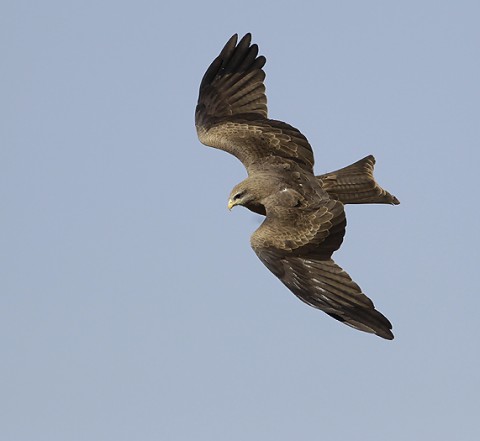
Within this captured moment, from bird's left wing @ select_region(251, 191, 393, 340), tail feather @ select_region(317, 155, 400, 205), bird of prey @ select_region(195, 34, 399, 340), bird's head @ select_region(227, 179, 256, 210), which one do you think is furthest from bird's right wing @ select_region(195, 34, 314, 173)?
bird's left wing @ select_region(251, 191, 393, 340)

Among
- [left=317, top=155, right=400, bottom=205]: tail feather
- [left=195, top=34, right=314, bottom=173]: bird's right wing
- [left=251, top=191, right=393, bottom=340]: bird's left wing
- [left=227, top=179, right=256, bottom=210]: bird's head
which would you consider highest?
[left=195, top=34, right=314, bottom=173]: bird's right wing

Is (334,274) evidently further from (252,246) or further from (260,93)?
(260,93)

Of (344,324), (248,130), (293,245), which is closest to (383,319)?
(344,324)

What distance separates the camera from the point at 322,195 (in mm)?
21453

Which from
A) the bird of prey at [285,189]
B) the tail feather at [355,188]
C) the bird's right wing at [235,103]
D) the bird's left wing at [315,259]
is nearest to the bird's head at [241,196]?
the bird of prey at [285,189]

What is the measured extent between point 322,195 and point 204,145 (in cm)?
360

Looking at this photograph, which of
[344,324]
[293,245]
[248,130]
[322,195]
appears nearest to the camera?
[344,324]

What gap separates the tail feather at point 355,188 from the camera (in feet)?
73.2

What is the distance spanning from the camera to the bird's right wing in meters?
23.3

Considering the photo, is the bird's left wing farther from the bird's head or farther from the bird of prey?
the bird's head

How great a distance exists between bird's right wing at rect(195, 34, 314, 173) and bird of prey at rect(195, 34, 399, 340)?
0.06 ft

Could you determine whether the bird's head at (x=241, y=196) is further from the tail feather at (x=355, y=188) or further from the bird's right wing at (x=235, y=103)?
the bird's right wing at (x=235, y=103)

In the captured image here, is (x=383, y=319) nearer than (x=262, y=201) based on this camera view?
Yes

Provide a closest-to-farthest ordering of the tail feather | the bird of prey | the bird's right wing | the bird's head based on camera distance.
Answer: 1. the bird of prey
2. the bird's head
3. the tail feather
4. the bird's right wing
